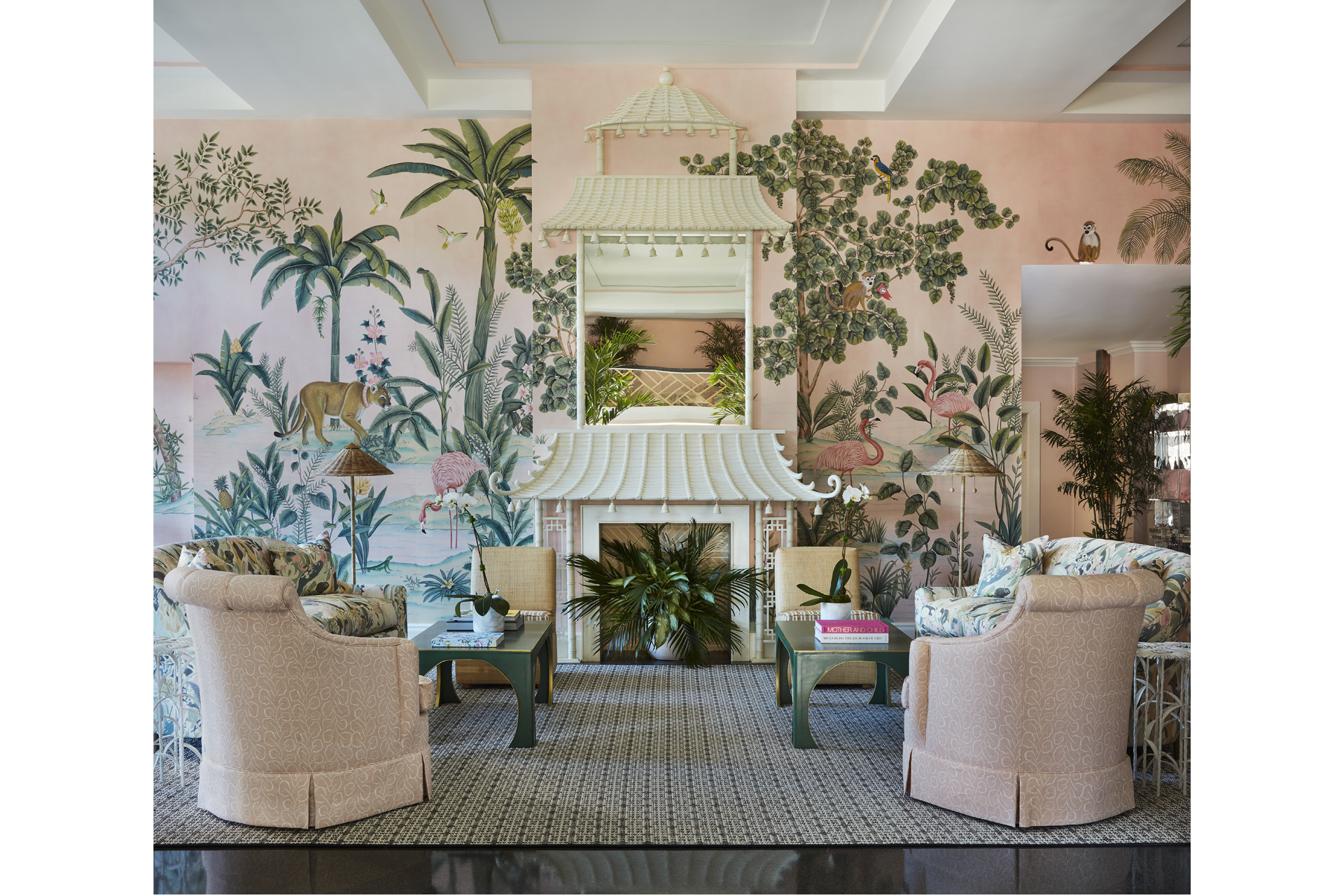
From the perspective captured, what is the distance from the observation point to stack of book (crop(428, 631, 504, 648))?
349 cm

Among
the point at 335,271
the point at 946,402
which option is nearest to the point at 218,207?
the point at 335,271

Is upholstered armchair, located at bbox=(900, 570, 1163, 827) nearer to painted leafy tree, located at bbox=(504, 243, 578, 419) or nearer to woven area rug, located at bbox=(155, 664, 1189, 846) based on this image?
woven area rug, located at bbox=(155, 664, 1189, 846)

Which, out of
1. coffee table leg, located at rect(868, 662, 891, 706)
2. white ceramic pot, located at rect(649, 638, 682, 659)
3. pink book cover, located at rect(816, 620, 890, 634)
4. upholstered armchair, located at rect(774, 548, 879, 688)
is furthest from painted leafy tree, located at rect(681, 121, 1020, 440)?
pink book cover, located at rect(816, 620, 890, 634)

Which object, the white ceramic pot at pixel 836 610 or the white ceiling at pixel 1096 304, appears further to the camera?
the white ceiling at pixel 1096 304

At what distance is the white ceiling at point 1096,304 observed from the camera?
5770 mm

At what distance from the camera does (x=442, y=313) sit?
18.2 feet

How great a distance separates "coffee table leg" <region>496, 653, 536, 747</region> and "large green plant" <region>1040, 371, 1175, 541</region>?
16.4 feet

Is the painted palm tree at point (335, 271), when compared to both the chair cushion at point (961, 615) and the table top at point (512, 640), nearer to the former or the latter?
the table top at point (512, 640)

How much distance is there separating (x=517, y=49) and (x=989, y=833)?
5.00m

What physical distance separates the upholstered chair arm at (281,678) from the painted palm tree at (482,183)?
2.97 meters

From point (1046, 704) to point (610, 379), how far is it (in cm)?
343

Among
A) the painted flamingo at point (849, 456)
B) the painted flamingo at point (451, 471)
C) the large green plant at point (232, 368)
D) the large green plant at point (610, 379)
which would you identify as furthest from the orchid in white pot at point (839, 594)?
the large green plant at point (232, 368)

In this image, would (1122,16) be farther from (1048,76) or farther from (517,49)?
(517,49)
